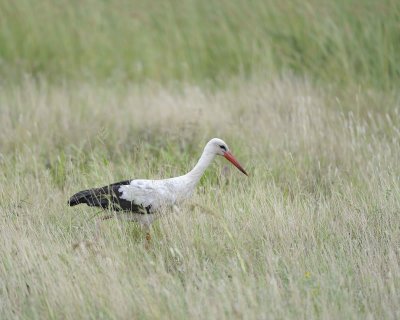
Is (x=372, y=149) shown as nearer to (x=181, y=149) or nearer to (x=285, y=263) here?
(x=181, y=149)

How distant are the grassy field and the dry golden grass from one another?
18mm

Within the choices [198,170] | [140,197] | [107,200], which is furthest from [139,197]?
[198,170]

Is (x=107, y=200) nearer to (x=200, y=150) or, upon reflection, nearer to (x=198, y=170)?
(x=198, y=170)

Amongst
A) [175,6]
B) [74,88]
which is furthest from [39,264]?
[175,6]

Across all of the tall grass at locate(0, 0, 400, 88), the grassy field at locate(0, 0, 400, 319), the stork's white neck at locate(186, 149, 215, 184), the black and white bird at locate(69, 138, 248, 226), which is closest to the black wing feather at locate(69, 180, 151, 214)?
the black and white bird at locate(69, 138, 248, 226)

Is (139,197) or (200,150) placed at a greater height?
(139,197)

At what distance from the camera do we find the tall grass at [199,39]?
955 cm

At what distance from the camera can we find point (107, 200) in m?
5.55

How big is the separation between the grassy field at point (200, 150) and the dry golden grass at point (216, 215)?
0.02 metres

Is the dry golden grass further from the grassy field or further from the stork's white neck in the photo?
the stork's white neck

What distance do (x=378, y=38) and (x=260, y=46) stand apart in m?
1.72

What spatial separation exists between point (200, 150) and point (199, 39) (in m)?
3.48

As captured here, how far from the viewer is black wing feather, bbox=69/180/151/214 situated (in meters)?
5.50

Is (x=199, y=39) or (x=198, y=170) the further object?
(x=199, y=39)
